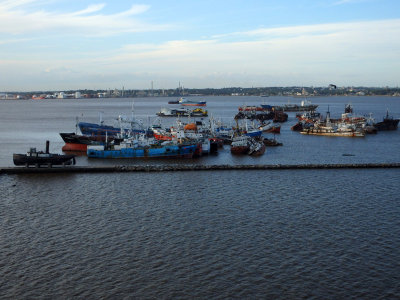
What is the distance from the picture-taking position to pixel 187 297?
1506 cm

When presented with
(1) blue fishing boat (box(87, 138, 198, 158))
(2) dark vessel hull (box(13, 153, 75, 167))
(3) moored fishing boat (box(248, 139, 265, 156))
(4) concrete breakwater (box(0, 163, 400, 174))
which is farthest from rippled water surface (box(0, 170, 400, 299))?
(3) moored fishing boat (box(248, 139, 265, 156))

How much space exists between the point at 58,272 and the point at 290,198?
15058 mm

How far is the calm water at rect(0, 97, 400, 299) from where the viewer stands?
51.9 feet

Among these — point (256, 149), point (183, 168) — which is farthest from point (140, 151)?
point (256, 149)

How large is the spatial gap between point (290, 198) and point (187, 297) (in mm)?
13664

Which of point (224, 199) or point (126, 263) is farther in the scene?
point (224, 199)

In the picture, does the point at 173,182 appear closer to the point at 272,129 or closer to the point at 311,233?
the point at 311,233

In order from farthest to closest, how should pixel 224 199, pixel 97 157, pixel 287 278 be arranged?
pixel 97 157, pixel 224 199, pixel 287 278

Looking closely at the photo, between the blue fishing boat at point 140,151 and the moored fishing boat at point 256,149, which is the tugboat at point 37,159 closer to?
the blue fishing boat at point 140,151

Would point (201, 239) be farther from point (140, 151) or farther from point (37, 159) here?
point (140, 151)

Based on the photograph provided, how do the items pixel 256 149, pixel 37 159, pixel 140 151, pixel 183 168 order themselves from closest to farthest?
pixel 37 159 < pixel 183 168 < pixel 140 151 < pixel 256 149

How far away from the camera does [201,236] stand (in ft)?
67.4

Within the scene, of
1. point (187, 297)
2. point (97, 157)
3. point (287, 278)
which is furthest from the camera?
point (97, 157)

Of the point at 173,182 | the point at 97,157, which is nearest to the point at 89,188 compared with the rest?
the point at 173,182
